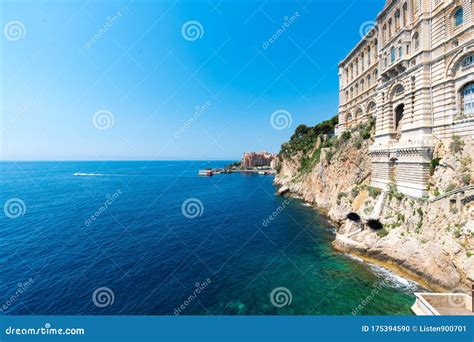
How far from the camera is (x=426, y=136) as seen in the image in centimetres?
1872

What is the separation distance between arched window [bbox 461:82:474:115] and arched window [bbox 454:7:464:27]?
4.91 m

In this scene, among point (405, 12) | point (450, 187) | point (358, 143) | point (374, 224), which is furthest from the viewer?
point (358, 143)

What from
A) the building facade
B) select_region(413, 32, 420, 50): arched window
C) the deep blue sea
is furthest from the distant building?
select_region(413, 32, 420, 50): arched window

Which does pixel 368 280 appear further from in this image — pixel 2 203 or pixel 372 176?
pixel 2 203

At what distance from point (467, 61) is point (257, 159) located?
134385 millimetres

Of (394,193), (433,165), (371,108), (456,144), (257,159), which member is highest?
(371,108)

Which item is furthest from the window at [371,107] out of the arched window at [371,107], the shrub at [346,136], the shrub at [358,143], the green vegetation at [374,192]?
the green vegetation at [374,192]

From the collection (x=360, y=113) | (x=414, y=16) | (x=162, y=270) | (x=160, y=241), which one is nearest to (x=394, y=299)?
(x=162, y=270)

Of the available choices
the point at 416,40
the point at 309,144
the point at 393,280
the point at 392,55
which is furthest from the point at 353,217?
the point at 309,144

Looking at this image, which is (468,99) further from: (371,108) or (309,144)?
(309,144)

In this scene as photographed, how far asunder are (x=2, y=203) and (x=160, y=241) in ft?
142

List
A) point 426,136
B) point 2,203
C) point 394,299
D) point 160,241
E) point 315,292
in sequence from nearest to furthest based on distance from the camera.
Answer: point 394,299
point 315,292
point 426,136
point 160,241
point 2,203

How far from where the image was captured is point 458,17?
16938 mm

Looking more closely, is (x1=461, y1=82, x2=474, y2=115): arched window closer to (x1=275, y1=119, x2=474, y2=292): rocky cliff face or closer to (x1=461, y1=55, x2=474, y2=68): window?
(x1=461, y1=55, x2=474, y2=68): window
